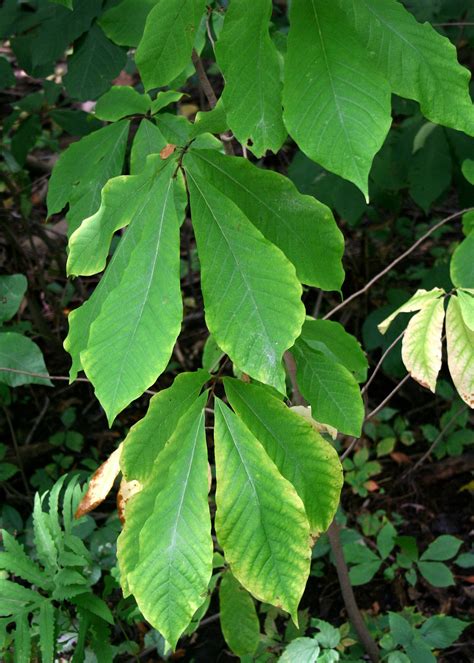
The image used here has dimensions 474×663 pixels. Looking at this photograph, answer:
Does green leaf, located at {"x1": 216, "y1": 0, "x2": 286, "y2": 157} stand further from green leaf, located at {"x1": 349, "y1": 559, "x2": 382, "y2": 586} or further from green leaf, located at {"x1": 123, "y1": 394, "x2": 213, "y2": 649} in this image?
green leaf, located at {"x1": 349, "y1": 559, "x2": 382, "y2": 586}

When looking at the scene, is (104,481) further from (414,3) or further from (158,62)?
(414,3)

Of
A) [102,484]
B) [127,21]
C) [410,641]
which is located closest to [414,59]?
[127,21]

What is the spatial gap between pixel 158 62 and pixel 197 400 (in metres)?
0.51

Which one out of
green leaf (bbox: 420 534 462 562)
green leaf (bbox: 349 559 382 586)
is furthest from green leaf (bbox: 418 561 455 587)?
green leaf (bbox: 349 559 382 586)

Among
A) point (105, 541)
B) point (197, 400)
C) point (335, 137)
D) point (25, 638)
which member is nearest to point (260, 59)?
point (335, 137)

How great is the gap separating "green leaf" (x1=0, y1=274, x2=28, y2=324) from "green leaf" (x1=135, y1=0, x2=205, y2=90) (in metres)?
1.43

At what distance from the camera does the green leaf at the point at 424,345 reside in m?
1.23

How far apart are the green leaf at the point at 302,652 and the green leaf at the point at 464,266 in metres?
0.86

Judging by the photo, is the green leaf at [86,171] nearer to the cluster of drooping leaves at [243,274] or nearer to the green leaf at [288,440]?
the cluster of drooping leaves at [243,274]

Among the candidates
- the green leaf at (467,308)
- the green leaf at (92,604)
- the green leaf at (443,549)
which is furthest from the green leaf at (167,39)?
the green leaf at (443,549)

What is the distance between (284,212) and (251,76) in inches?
8.1

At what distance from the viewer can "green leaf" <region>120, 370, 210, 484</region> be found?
1.17 m

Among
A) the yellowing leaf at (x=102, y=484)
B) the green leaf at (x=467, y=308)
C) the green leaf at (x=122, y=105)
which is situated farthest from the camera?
the green leaf at (x=122, y=105)

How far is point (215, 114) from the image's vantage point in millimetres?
1159
